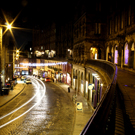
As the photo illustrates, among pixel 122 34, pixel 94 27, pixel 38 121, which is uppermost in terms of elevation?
pixel 94 27

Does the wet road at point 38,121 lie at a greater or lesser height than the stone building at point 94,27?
lesser

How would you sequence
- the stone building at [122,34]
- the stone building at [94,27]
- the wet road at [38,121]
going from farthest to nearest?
the stone building at [94,27] → the stone building at [122,34] → the wet road at [38,121]

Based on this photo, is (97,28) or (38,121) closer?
(38,121)

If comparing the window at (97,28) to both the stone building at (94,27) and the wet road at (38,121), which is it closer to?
the stone building at (94,27)

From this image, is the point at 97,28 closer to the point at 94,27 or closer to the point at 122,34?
the point at 94,27

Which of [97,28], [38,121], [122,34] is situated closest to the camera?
[38,121]

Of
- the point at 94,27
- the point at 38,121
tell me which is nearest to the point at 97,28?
the point at 94,27

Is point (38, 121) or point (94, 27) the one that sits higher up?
point (94, 27)

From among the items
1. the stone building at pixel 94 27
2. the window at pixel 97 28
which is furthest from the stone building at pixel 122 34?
the window at pixel 97 28

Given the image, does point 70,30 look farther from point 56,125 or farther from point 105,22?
point 56,125

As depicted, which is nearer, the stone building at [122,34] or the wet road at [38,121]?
the wet road at [38,121]

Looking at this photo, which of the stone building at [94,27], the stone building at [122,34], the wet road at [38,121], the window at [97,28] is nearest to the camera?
the wet road at [38,121]

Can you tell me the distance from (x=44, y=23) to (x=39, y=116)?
217 ft

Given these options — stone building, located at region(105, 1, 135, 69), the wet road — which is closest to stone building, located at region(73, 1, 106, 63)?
stone building, located at region(105, 1, 135, 69)
